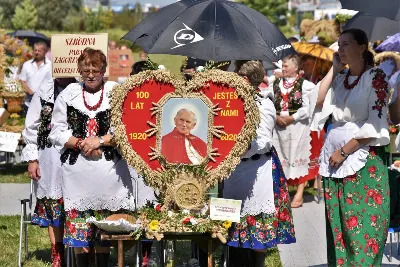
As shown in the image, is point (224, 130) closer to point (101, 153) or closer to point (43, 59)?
point (101, 153)


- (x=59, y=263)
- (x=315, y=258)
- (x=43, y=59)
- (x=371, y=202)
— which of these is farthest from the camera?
(x=43, y=59)

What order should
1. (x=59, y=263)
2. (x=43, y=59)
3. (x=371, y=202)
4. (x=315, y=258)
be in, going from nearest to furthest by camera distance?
1. (x=371, y=202)
2. (x=59, y=263)
3. (x=315, y=258)
4. (x=43, y=59)

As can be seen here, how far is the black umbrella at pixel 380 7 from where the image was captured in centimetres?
657

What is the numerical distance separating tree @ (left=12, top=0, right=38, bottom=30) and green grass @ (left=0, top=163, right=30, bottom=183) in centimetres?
4609

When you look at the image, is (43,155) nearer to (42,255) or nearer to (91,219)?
(91,219)

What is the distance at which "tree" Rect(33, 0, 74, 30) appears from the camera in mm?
74006

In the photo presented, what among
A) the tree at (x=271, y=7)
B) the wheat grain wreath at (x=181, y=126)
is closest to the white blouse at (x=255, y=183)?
the wheat grain wreath at (x=181, y=126)

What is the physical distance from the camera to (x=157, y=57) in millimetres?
9977

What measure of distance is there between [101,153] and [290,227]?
5.51ft

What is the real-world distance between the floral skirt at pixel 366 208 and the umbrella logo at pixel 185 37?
4.89 ft

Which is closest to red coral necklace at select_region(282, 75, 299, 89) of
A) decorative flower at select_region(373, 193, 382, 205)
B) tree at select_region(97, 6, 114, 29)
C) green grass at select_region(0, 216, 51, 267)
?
green grass at select_region(0, 216, 51, 267)

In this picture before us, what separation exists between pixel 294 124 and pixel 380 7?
596 centimetres

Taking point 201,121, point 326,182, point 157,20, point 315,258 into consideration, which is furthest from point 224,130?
point 315,258

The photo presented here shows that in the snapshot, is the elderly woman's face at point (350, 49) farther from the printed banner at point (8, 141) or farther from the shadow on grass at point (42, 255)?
the printed banner at point (8, 141)
